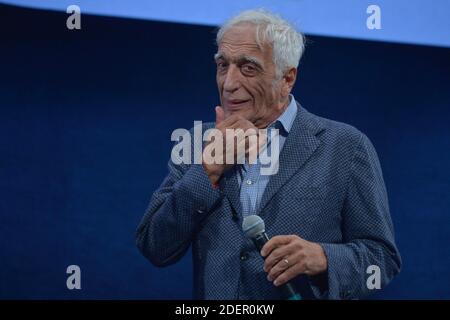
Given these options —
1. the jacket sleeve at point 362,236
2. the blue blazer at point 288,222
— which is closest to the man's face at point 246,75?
→ the blue blazer at point 288,222

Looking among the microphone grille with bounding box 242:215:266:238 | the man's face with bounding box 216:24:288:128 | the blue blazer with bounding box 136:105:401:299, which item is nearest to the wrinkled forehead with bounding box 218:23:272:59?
the man's face with bounding box 216:24:288:128

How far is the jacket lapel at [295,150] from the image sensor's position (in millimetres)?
1555

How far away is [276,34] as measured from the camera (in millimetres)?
1605

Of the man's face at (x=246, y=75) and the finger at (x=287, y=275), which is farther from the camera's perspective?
the man's face at (x=246, y=75)

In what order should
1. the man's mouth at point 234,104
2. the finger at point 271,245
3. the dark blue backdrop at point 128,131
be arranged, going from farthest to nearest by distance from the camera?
the dark blue backdrop at point 128,131
the man's mouth at point 234,104
the finger at point 271,245

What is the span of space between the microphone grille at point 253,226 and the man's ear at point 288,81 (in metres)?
0.38

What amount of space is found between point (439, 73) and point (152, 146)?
761mm

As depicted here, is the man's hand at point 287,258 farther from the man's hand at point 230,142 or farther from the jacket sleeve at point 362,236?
the man's hand at point 230,142

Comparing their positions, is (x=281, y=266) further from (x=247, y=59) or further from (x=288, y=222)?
(x=247, y=59)

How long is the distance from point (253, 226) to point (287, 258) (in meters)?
0.09

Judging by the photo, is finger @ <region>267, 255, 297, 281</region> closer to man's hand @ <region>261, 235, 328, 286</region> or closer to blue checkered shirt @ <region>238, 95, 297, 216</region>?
man's hand @ <region>261, 235, 328, 286</region>
